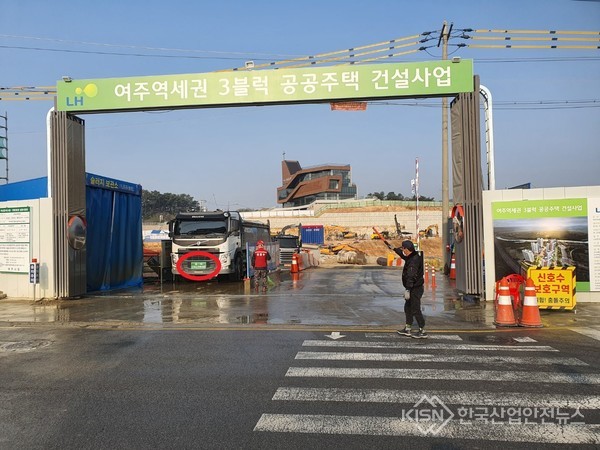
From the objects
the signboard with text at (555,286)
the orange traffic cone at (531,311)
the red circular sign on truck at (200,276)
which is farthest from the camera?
the red circular sign on truck at (200,276)

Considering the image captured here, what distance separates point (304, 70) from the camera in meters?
14.1

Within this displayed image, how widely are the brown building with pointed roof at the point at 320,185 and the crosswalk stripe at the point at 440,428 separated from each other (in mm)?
98597

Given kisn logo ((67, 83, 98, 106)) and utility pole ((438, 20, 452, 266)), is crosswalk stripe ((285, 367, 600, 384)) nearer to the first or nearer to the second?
kisn logo ((67, 83, 98, 106))

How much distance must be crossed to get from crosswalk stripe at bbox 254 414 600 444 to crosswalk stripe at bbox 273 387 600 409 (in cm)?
52

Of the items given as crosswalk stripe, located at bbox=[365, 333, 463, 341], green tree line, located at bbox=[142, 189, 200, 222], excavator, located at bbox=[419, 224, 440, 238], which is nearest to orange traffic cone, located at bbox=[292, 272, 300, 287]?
crosswalk stripe, located at bbox=[365, 333, 463, 341]

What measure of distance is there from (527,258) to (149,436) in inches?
437

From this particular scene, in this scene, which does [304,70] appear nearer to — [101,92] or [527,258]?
[101,92]

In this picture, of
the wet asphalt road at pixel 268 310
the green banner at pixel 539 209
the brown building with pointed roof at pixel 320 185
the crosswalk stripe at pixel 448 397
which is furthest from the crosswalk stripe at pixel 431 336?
the brown building with pointed roof at pixel 320 185

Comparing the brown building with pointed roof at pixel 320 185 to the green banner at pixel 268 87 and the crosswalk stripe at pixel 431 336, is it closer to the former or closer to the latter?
the green banner at pixel 268 87

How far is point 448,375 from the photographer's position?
20.1 ft

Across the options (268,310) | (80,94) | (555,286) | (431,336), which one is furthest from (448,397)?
(80,94)

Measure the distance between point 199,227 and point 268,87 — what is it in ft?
23.8

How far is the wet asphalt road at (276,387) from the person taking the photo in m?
4.36

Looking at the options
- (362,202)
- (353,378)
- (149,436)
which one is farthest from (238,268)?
(362,202)
